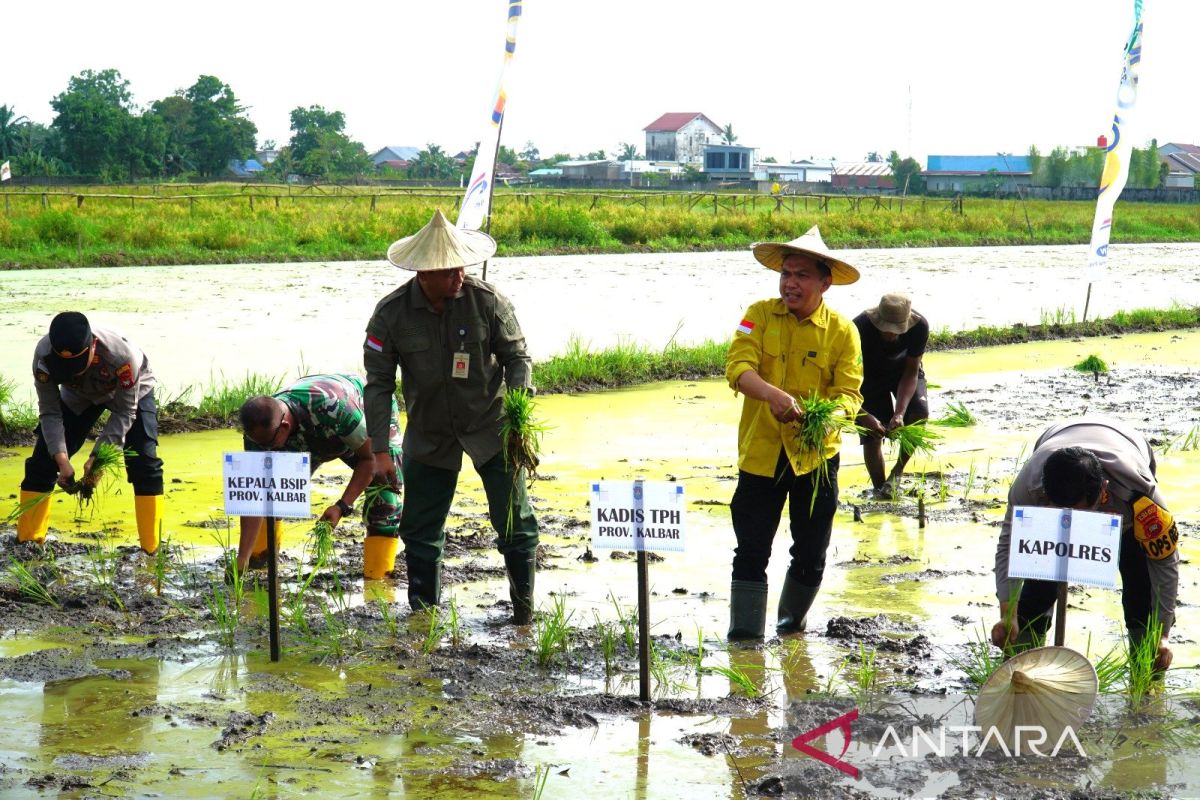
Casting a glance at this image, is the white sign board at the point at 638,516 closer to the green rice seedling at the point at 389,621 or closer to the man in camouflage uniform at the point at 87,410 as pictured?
the green rice seedling at the point at 389,621

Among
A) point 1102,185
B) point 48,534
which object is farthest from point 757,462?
point 1102,185

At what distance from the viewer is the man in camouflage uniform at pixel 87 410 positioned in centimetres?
545

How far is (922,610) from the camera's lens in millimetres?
5422

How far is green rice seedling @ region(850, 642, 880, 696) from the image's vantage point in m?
4.38

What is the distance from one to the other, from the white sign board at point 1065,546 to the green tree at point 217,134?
79.5m

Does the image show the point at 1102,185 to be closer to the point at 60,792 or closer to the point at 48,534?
the point at 48,534

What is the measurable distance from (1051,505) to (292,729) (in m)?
2.43

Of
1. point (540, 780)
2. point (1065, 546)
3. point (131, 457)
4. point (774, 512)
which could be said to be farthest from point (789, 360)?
point (131, 457)

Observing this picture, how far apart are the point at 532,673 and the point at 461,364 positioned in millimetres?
1202

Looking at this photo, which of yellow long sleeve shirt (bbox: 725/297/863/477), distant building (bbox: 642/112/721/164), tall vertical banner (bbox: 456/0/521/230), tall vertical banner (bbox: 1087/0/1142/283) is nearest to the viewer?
yellow long sleeve shirt (bbox: 725/297/863/477)

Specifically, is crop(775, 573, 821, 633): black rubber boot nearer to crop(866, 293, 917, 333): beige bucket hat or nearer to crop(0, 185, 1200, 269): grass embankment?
crop(866, 293, 917, 333): beige bucket hat

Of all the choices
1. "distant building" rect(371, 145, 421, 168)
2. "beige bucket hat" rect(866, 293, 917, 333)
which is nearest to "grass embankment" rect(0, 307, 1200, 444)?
"beige bucket hat" rect(866, 293, 917, 333)

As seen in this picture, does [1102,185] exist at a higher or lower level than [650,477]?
higher

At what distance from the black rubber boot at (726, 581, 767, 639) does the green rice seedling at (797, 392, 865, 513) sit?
427 millimetres
